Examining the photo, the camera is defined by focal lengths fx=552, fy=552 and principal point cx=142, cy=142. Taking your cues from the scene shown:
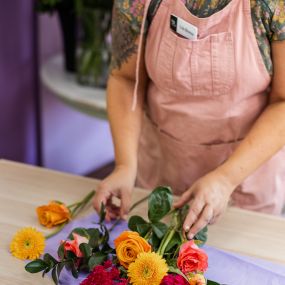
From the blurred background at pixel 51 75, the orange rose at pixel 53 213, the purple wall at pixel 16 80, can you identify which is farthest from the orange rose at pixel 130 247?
the purple wall at pixel 16 80

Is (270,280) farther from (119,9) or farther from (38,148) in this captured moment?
(38,148)

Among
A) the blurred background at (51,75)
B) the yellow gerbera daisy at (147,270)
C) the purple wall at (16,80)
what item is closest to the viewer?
the yellow gerbera daisy at (147,270)

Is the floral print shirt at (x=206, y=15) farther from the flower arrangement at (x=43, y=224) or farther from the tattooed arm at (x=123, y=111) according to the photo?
the flower arrangement at (x=43, y=224)

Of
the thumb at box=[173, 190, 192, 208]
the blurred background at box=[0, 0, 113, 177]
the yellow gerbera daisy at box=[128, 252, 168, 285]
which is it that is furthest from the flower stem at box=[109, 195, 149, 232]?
the blurred background at box=[0, 0, 113, 177]

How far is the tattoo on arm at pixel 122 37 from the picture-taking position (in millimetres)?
1108

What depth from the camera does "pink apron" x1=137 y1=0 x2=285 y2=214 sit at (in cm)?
104

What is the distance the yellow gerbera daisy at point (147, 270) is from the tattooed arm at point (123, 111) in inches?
9.7

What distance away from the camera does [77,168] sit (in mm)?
2852

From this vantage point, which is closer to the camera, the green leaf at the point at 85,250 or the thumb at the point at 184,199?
the green leaf at the point at 85,250

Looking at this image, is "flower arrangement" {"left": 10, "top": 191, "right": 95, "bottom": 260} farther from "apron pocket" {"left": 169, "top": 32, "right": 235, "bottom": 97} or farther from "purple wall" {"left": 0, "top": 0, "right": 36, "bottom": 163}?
"purple wall" {"left": 0, "top": 0, "right": 36, "bottom": 163}

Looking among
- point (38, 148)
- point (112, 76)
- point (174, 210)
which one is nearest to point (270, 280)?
point (174, 210)

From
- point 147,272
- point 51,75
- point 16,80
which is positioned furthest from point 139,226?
point 16,80

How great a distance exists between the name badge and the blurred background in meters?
0.94

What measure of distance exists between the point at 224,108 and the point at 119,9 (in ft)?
0.95
